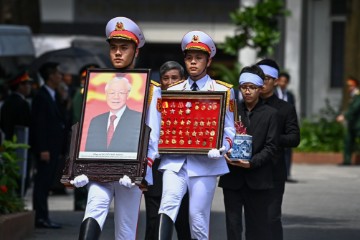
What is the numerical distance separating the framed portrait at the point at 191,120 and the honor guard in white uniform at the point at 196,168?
0.26 feet

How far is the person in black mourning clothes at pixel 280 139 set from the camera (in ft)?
39.0

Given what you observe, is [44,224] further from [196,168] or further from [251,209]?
[196,168]

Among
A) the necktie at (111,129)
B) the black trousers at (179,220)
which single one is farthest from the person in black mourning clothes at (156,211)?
the necktie at (111,129)

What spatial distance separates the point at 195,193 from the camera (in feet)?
35.7

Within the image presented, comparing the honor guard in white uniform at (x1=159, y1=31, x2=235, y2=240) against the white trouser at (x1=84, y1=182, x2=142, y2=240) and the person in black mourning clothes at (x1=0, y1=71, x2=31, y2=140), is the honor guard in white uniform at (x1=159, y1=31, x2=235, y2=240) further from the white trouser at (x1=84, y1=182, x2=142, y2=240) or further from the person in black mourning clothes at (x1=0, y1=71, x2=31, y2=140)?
the person in black mourning clothes at (x1=0, y1=71, x2=31, y2=140)

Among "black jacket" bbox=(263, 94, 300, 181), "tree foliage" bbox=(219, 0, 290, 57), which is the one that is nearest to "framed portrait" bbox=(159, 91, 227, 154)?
"black jacket" bbox=(263, 94, 300, 181)

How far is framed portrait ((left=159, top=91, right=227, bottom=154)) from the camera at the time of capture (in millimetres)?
11039

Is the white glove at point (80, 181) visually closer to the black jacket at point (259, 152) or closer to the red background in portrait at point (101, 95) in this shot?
the red background in portrait at point (101, 95)

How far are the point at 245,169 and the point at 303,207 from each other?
6666 mm

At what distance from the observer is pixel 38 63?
22.9 meters

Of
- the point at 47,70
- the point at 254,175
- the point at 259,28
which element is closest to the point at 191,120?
the point at 254,175

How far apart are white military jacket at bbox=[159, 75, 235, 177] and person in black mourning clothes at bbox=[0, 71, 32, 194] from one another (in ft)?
18.7

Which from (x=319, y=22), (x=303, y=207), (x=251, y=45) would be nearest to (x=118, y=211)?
(x=303, y=207)

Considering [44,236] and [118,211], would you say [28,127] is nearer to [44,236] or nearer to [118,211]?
[44,236]
